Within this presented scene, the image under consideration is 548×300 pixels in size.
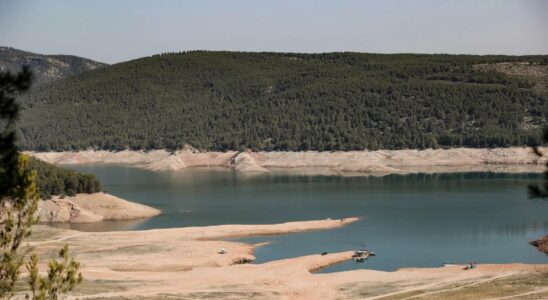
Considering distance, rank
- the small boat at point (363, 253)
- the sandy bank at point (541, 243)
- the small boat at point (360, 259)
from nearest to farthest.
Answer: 1. the small boat at point (360, 259)
2. the small boat at point (363, 253)
3. the sandy bank at point (541, 243)

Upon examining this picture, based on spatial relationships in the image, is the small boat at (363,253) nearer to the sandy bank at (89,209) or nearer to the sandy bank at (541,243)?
the sandy bank at (541,243)

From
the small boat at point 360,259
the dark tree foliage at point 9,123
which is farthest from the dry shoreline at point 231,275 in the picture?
the dark tree foliage at point 9,123

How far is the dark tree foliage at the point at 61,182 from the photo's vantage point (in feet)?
362

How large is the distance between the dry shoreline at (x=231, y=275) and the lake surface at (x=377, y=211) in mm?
5225

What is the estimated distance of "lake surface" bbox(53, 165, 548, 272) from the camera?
86.6 m

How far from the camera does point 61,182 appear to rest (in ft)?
366

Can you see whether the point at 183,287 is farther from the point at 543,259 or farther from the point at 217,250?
the point at 543,259

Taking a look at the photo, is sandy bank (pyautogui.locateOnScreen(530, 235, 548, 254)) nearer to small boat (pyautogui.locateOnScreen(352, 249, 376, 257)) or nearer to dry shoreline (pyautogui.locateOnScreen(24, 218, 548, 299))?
dry shoreline (pyautogui.locateOnScreen(24, 218, 548, 299))

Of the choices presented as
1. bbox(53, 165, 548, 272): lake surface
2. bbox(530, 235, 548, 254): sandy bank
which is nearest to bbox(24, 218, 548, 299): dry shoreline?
bbox(53, 165, 548, 272): lake surface

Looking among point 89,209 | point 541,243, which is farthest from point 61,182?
point 541,243

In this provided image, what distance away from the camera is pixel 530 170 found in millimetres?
193125

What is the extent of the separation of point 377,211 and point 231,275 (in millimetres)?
55592

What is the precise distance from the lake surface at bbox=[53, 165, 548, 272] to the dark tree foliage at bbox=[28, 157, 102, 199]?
6.78m

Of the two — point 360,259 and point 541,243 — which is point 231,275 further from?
point 541,243
